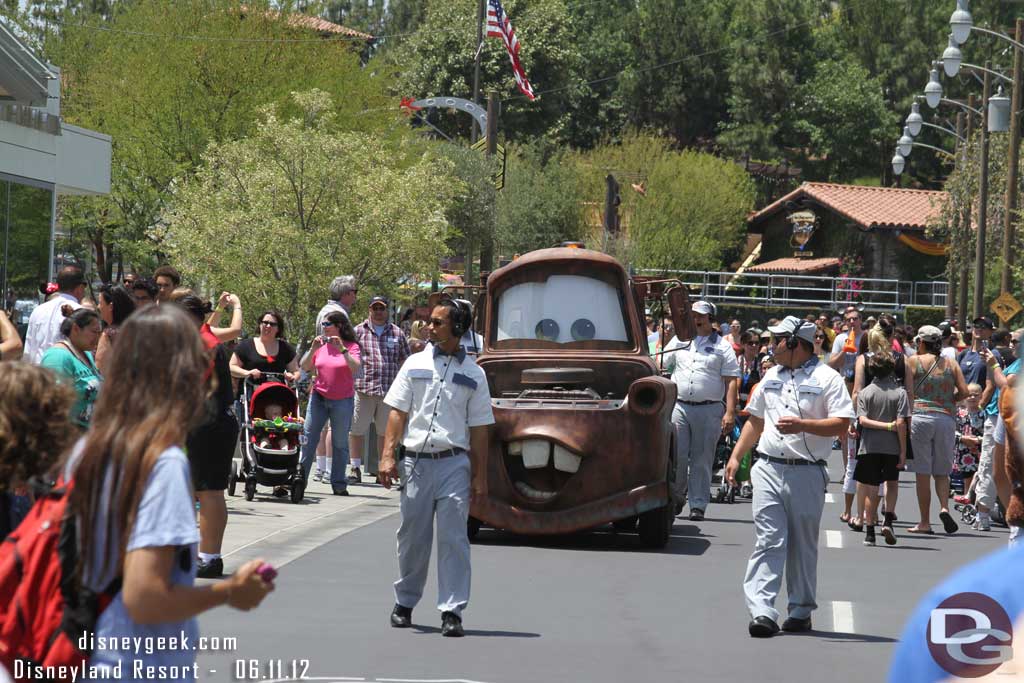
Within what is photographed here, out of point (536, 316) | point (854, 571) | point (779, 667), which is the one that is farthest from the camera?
point (536, 316)

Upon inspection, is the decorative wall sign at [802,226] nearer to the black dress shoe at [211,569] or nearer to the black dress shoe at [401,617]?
the black dress shoe at [211,569]

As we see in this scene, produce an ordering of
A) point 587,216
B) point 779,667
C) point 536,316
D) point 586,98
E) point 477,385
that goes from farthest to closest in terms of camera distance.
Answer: point 586,98, point 587,216, point 536,316, point 477,385, point 779,667

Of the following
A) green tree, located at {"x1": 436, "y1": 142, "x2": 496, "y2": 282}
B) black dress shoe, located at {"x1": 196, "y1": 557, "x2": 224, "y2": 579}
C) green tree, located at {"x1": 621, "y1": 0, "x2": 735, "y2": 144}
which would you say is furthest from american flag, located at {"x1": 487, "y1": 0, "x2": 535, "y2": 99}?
green tree, located at {"x1": 621, "y1": 0, "x2": 735, "y2": 144}

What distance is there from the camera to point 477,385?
31.6ft

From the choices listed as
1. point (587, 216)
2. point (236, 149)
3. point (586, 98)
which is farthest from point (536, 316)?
point (586, 98)

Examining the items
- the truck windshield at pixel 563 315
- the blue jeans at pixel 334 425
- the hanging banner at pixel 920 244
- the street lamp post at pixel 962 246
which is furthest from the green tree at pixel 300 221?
the hanging banner at pixel 920 244

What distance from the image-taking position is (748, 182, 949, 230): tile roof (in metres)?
61.9

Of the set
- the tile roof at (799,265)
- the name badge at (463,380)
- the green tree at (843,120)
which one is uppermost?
the green tree at (843,120)

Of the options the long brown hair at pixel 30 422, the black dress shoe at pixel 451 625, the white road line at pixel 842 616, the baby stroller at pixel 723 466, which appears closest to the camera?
the long brown hair at pixel 30 422

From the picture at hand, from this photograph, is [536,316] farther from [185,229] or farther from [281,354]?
[185,229]

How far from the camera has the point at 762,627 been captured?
9336 millimetres

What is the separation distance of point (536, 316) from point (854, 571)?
348 centimetres

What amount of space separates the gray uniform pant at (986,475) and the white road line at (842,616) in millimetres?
5077

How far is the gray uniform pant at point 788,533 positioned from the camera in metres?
9.55
